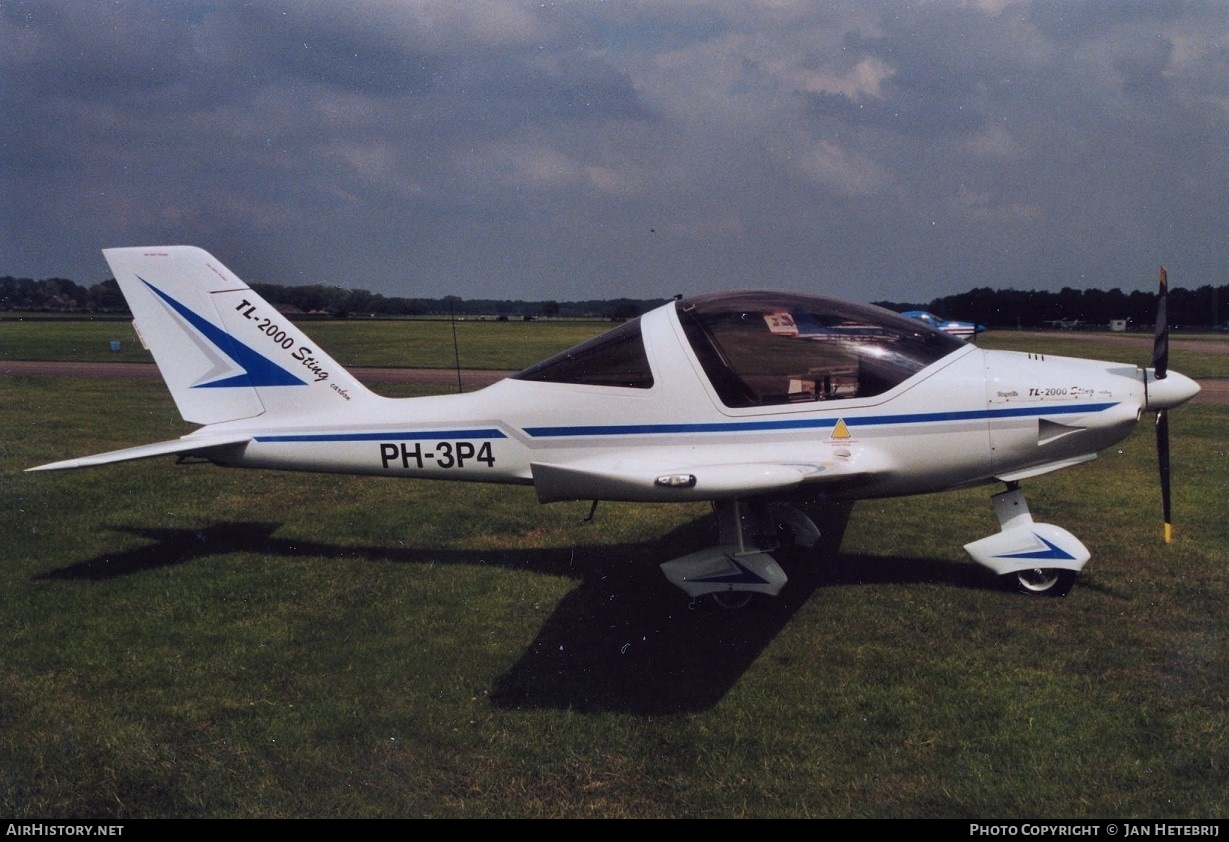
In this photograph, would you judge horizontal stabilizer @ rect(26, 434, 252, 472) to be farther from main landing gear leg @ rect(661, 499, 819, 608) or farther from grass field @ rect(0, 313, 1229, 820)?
main landing gear leg @ rect(661, 499, 819, 608)

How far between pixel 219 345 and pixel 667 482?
4343 millimetres

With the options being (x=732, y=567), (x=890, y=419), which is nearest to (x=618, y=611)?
(x=732, y=567)

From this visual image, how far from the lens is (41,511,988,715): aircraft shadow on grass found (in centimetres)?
486

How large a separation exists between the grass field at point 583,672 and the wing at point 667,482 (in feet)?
3.53

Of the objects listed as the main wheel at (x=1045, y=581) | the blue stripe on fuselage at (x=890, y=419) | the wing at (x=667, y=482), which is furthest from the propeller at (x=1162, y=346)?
the wing at (x=667, y=482)

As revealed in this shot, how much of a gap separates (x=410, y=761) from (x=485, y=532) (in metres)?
4.04

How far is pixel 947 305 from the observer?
10.3 metres

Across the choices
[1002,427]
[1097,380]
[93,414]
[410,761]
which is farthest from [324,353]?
[93,414]

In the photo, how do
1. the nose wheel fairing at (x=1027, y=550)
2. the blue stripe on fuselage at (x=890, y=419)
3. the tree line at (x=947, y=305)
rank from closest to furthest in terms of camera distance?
the blue stripe on fuselage at (x=890, y=419), the nose wheel fairing at (x=1027, y=550), the tree line at (x=947, y=305)

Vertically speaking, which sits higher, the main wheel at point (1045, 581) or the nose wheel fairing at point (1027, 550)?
the nose wheel fairing at point (1027, 550)

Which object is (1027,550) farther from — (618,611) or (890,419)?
(618,611)

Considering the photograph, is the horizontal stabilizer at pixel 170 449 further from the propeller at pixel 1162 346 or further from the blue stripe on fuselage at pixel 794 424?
the propeller at pixel 1162 346

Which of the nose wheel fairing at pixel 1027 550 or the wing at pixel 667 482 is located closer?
the wing at pixel 667 482

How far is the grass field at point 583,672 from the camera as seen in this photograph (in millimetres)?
3861
